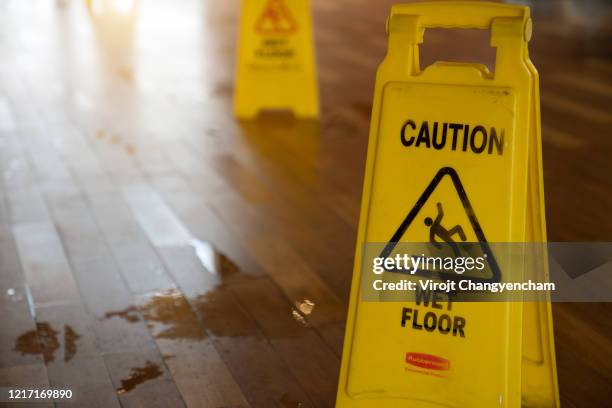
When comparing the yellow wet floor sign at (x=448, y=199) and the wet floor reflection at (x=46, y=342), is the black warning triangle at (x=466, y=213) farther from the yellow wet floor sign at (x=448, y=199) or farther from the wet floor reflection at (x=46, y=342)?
the wet floor reflection at (x=46, y=342)

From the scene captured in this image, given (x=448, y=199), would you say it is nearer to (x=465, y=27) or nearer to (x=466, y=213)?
(x=466, y=213)

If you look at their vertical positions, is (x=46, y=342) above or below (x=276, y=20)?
below

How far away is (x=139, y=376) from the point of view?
238 centimetres

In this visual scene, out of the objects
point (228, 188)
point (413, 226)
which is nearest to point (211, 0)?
point (228, 188)

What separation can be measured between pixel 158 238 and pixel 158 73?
3.04m

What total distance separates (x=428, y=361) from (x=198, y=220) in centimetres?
175

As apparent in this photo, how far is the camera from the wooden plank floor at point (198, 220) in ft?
7.97

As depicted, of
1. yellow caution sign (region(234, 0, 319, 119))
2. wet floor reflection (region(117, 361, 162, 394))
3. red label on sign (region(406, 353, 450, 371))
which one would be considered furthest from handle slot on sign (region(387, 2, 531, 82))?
yellow caution sign (region(234, 0, 319, 119))

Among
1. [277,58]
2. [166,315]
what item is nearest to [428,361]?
[166,315]

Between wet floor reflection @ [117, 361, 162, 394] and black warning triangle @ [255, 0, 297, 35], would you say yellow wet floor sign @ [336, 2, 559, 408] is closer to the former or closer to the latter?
wet floor reflection @ [117, 361, 162, 394]

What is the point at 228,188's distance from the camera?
3.88 m

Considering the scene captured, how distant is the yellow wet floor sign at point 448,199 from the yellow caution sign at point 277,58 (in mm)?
2995

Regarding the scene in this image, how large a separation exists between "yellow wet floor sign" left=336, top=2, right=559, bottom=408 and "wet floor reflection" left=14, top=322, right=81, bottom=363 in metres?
0.90

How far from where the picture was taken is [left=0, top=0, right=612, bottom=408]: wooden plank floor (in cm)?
243
